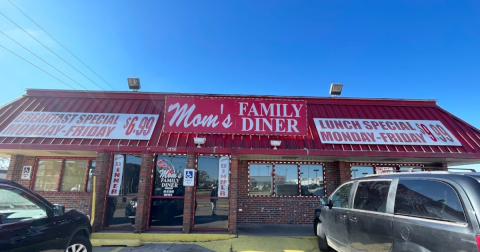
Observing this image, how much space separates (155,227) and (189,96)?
15.7ft

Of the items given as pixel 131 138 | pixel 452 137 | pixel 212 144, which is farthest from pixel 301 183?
pixel 131 138

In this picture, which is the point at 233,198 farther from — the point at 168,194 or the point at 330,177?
the point at 330,177

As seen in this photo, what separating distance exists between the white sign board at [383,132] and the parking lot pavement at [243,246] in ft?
11.5

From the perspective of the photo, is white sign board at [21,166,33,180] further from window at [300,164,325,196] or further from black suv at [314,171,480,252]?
black suv at [314,171,480,252]

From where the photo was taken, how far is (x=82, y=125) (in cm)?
901

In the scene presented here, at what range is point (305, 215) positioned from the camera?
9945 millimetres

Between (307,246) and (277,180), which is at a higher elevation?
(277,180)

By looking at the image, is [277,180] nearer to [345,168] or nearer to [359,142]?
[345,168]

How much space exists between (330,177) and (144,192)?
23.5 ft

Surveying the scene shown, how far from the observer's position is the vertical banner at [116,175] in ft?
27.6

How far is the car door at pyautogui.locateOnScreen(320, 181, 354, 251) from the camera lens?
509cm

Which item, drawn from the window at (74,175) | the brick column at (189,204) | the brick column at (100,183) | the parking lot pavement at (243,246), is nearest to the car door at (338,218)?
the parking lot pavement at (243,246)

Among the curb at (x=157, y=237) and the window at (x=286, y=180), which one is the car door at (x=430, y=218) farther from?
the window at (x=286, y=180)

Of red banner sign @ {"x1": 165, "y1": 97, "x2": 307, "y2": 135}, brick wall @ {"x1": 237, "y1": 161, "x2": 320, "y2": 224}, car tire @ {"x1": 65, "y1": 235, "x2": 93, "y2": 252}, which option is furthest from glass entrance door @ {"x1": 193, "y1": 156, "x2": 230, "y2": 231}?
car tire @ {"x1": 65, "y1": 235, "x2": 93, "y2": 252}
